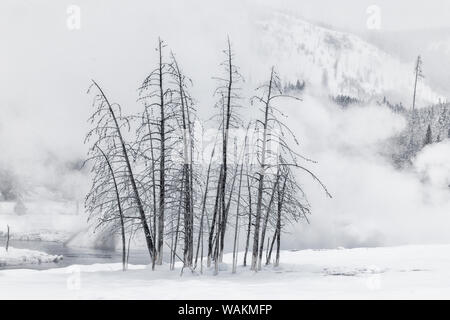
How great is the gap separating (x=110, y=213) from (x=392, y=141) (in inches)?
4553

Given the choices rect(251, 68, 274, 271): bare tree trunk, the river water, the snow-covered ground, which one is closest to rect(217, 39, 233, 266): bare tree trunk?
rect(251, 68, 274, 271): bare tree trunk

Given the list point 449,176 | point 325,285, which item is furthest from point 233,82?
point 449,176

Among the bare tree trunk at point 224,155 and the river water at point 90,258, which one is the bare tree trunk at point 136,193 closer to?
the bare tree trunk at point 224,155

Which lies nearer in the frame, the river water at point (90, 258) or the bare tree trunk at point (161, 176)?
the bare tree trunk at point (161, 176)

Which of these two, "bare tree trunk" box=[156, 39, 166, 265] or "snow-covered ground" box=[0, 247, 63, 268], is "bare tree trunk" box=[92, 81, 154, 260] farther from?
"snow-covered ground" box=[0, 247, 63, 268]

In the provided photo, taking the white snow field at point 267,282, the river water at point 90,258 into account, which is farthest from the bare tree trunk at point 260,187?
the river water at point 90,258

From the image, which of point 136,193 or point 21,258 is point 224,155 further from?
point 21,258

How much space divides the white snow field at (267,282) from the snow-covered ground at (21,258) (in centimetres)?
9557

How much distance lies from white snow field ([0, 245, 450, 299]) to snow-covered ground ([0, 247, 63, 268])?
314 feet

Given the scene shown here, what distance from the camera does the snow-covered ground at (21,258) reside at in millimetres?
→ 109312

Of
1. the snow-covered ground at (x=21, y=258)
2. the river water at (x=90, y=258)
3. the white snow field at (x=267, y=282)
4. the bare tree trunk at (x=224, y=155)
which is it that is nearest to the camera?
the white snow field at (x=267, y=282)

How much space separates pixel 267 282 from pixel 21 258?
105407 mm

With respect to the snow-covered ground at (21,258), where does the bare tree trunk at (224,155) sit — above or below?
above
